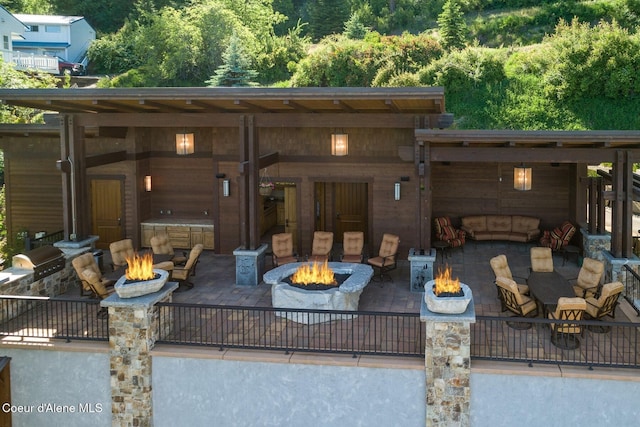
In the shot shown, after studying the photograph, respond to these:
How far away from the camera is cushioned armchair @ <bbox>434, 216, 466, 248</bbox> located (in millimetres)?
16422

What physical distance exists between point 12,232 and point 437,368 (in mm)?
14379

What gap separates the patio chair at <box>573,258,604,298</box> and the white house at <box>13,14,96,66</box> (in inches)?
1764

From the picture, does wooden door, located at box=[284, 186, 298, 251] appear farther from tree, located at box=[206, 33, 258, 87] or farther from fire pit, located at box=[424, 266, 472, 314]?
tree, located at box=[206, 33, 258, 87]

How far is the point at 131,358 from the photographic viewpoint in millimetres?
9891

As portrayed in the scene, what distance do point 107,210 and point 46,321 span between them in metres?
6.64

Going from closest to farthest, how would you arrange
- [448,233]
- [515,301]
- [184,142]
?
1. [515,301]
2. [184,142]
3. [448,233]

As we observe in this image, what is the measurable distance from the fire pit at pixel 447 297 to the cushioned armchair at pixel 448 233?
22.7 feet

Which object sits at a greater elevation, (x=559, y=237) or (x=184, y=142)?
(x=184, y=142)

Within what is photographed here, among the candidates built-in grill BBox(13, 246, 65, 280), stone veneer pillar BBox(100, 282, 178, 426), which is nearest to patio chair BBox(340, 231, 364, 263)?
stone veneer pillar BBox(100, 282, 178, 426)

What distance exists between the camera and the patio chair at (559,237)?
15867 millimetres

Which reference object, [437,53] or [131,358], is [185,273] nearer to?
[131,358]

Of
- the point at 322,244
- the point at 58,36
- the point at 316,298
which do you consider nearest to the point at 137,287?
the point at 316,298

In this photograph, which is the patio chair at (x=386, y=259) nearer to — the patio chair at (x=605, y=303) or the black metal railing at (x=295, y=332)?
the black metal railing at (x=295, y=332)

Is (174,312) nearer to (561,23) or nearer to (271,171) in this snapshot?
(271,171)
